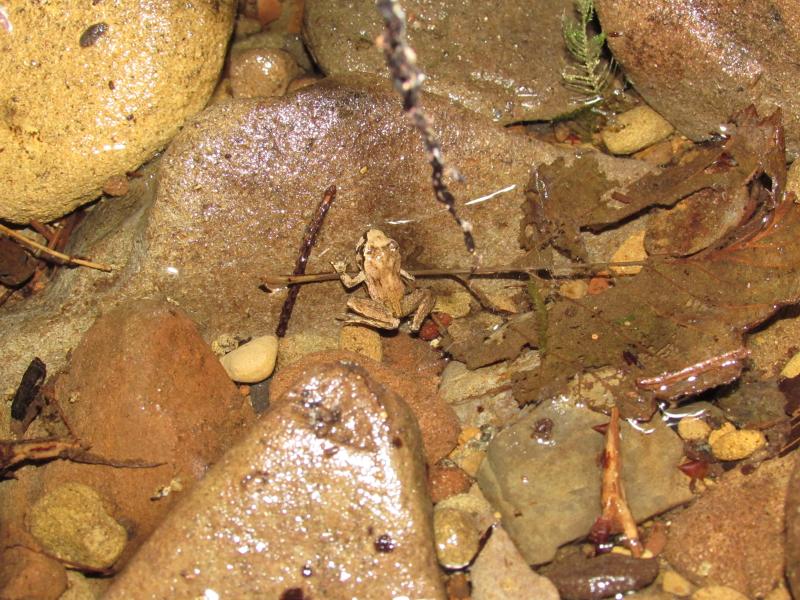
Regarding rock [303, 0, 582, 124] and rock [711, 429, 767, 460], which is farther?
rock [303, 0, 582, 124]

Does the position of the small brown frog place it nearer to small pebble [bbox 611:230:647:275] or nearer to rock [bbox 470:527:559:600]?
small pebble [bbox 611:230:647:275]

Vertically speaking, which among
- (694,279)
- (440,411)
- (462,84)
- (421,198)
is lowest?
(440,411)

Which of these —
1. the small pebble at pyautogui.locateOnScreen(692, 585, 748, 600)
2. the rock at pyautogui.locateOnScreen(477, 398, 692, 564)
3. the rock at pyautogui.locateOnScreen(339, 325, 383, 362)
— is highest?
the rock at pyautogui.locateOnScreen(339, 325, 383, 362)

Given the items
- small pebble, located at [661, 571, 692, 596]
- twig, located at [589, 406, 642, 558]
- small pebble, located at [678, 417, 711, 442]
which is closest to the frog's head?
twig, located at [589, 406, 642, 558]

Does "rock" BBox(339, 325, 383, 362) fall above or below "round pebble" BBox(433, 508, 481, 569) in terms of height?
above

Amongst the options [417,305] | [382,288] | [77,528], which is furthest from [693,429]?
[77,528]

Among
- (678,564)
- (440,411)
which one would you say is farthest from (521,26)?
(678,564)

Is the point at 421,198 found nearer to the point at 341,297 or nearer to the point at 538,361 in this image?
the point at 341,297
